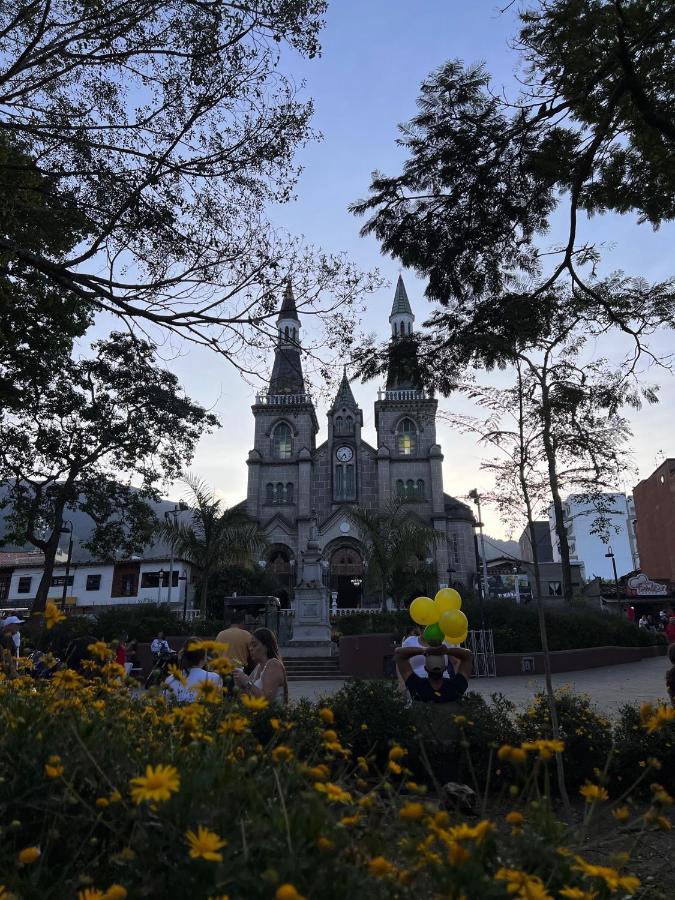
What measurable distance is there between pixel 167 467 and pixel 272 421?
80.3 feet

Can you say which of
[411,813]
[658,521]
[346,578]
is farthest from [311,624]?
[658,521]

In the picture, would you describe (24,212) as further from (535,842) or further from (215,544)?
(215,544)

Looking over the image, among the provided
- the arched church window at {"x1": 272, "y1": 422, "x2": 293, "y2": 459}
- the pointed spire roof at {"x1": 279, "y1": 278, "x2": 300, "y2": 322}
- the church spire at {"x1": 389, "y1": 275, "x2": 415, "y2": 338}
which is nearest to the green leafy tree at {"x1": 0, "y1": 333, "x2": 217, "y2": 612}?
the pointed spire roof at {"x1": 279, "y1": 278, "x2": 300, "y2": 322}

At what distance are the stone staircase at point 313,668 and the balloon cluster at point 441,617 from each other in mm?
13012

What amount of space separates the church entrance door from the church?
2.8 inches

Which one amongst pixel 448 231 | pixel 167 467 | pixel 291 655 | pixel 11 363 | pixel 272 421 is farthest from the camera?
pixel 272 421

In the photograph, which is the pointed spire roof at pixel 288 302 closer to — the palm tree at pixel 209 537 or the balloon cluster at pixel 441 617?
the balloon cluster at pixel 441 617

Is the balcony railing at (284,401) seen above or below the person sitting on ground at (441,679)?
above

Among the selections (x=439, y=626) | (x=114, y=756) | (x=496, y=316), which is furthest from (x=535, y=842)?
(x=496, y=316)

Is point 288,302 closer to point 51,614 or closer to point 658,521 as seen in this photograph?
point 51,614

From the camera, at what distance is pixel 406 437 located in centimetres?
4612

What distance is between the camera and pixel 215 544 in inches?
1021

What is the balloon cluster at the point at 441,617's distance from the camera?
22.8 feet

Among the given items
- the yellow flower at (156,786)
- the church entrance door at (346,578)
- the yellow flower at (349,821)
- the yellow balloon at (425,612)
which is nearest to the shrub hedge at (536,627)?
the yellow balloon at (425,612)
